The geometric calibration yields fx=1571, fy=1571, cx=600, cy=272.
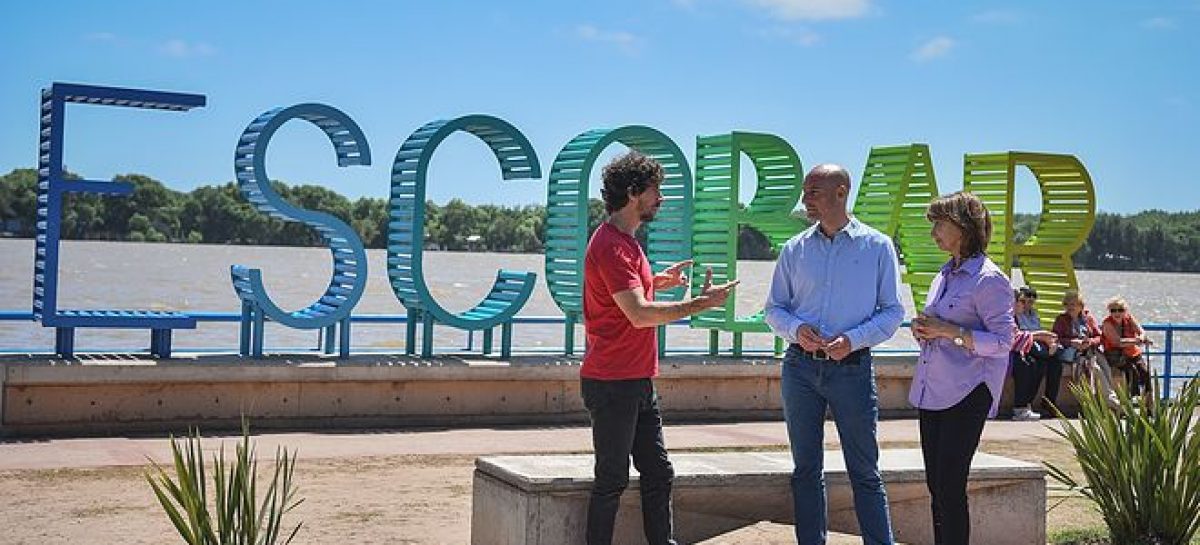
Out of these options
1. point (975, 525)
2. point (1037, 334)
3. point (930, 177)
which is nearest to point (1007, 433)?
point (930, 177)

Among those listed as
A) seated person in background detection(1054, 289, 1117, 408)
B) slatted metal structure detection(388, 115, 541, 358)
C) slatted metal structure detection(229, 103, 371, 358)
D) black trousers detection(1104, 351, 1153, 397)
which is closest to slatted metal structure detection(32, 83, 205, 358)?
slatted metal structure detection(229, 103, 371, 358)

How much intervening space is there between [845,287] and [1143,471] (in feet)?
6.64

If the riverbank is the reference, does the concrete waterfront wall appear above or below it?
above

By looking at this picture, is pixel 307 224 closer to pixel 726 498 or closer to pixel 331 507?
pixel 331 507

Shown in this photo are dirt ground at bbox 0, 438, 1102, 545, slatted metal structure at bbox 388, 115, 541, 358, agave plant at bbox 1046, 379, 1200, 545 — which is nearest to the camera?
agave plant at bbox 1046, 379, 1200, 545

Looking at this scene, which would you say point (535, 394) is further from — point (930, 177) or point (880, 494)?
point (880, 494)

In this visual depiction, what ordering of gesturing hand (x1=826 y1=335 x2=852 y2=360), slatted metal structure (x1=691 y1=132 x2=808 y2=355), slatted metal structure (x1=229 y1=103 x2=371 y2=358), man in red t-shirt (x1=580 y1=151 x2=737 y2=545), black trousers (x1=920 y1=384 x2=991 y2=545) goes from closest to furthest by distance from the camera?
man in red t-shirt (x1=580 y1=151 x2=737 y2=545), gesturing hand (x1=826 y1=335 x2=852 y2=360), black trousers (x1=920 y1=384 x2=991 y2=545), slatted metal structure (x1=229 y1=103 x2=371 y2=358), slatted metal structure (x1=691 y1=132 x2=808 y2=355)

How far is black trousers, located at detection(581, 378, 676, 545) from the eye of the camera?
22.3 feet

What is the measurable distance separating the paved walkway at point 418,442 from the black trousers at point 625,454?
5071 mm

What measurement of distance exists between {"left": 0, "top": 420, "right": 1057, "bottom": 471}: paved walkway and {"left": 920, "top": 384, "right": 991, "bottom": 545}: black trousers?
18.8ft

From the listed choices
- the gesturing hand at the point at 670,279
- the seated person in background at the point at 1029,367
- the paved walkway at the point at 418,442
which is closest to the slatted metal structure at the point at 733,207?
the paved walkway at the point at 418,442

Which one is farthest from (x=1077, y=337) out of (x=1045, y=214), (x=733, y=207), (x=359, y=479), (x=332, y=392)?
(x=359, y=479)

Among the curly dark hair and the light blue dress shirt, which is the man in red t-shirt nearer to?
the curly dark hair

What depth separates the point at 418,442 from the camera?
12766mm
